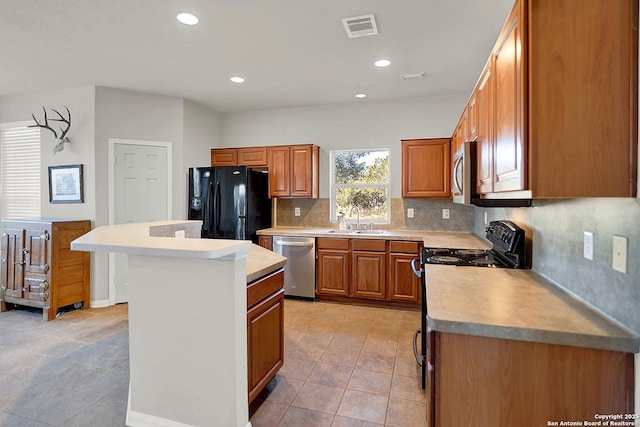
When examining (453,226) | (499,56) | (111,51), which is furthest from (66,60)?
(453,226)

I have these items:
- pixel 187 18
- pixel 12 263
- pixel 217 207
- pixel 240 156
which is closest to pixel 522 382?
pixel 187 18

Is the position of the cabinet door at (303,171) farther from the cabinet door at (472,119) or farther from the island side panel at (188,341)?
the island side panel at (188,341)

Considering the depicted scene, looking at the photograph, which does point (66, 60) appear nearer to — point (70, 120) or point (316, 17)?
point (70, 120)

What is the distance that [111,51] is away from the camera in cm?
296

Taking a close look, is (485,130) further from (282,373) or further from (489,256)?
(282,373)

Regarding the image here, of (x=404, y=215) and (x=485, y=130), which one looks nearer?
(x=485, y=130)

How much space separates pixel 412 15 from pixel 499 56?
108 centimetres

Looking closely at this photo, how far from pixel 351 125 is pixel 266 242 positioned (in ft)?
6.45

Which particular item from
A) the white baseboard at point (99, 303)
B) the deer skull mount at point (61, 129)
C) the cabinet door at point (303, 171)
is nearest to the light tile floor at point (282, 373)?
the white baseboard at point (99, 303)

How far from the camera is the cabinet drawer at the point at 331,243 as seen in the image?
13.0ft

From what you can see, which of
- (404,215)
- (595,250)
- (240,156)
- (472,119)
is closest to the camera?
(595,250)

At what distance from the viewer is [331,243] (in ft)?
13.2

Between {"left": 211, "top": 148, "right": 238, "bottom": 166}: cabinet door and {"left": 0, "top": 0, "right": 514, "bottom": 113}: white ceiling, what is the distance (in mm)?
824

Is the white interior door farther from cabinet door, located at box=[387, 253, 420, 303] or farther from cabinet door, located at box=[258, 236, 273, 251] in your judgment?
cabinet door, located at box=[387, 253, 420, 303]
